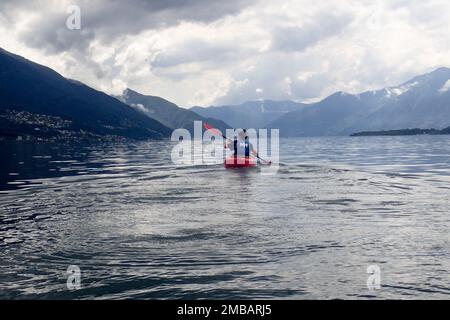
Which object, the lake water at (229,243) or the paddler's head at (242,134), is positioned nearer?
the lake water at (229,243)

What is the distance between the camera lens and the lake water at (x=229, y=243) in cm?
1390

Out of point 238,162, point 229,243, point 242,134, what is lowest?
point 229,243

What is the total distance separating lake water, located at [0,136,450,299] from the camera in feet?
45.6

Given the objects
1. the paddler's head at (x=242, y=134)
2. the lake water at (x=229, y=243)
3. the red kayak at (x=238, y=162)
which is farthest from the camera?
the red kayak at (x=238, y=162)

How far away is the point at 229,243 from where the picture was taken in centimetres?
1905

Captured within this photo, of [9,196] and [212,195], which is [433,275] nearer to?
[212,195]

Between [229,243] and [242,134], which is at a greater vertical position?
[242,134]

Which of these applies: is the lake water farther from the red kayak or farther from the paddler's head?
the red kayak

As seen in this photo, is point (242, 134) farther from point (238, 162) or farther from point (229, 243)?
point (229, 243)

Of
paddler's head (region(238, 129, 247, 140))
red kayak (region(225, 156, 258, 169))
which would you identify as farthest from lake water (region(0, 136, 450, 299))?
red kayak (region(225, 156, 258, 169))

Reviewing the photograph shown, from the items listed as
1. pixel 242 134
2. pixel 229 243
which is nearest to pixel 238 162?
pixel 242 134

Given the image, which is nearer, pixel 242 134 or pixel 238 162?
pixel 242 134

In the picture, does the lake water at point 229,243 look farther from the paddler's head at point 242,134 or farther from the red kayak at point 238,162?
the red kayak at point 238,162

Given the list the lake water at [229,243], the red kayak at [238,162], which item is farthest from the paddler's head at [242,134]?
the lake water at [229,243]
